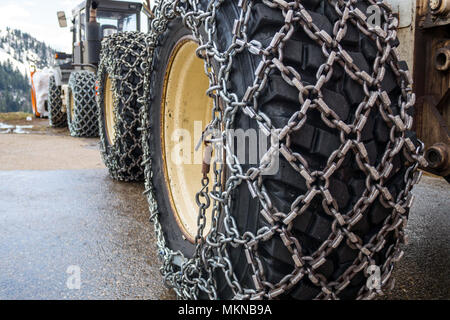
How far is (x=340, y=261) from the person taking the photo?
118cm

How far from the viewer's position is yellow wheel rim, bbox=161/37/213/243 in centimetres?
184

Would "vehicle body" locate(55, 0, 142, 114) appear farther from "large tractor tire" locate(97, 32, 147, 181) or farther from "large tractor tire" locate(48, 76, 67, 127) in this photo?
"large tractor tire" locate(97, 32, 147, 181)

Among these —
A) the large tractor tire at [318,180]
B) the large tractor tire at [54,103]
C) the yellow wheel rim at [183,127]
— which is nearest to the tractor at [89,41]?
the large tractor tire at [54,103]

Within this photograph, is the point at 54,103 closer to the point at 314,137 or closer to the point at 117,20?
the point at 117,20

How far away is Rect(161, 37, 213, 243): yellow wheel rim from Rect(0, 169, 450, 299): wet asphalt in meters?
0.36

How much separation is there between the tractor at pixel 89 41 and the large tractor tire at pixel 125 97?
3445 millimetres

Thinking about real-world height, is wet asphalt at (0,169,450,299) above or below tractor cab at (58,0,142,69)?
below

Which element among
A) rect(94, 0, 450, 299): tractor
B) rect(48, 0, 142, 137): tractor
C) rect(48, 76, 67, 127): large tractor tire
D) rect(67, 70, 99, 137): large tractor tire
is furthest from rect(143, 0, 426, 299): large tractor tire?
rect(48, 76, 67, 127): large tractor tire

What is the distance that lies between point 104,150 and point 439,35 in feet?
10.3

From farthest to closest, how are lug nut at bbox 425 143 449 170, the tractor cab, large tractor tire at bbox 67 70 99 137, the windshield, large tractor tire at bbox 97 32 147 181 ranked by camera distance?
the windshield, the tractor cab, large tractor tire at bbox 67 70 99 137, large tractor tire at bbox 97 32 147 181, lug nut at bbox 425 143 449 170

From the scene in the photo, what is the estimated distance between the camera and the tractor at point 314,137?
3.60ft

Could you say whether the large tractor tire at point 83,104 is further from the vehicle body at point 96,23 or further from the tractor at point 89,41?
the vehicle body at point 96,23

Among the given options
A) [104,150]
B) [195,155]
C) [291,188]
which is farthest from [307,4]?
[104,150]

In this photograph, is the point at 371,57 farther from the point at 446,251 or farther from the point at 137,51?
the point at 137,51
